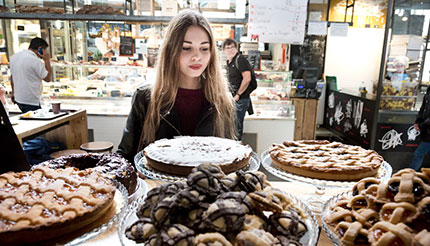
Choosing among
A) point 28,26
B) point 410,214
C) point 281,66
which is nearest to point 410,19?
point 281,66

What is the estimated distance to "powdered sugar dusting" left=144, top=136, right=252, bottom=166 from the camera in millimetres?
1607

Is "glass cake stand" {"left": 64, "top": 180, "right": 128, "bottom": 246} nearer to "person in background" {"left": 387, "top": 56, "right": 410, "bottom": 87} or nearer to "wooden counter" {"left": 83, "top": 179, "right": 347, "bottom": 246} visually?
"wooden counter" {"left": 83, "top": 179, "right": 347, "bottom": 246}

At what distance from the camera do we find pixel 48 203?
1.16 metres

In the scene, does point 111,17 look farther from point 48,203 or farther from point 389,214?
point 389,214

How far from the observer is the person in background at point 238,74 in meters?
5.63

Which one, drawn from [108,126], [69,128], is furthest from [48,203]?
[108,126]

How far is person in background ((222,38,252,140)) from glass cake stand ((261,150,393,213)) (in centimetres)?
361

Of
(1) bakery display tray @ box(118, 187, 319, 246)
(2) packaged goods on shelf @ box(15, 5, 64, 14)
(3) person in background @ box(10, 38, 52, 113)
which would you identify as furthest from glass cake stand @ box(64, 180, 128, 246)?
(3) person in background @ box(10, 38, 52, 113)

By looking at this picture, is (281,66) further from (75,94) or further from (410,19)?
(75,94)

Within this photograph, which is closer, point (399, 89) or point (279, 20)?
point (279, 20)

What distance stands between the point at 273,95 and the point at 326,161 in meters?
4.11

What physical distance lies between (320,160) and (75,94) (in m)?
5.22

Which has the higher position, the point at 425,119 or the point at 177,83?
the point at 177,83

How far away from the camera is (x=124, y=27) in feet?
19.6
